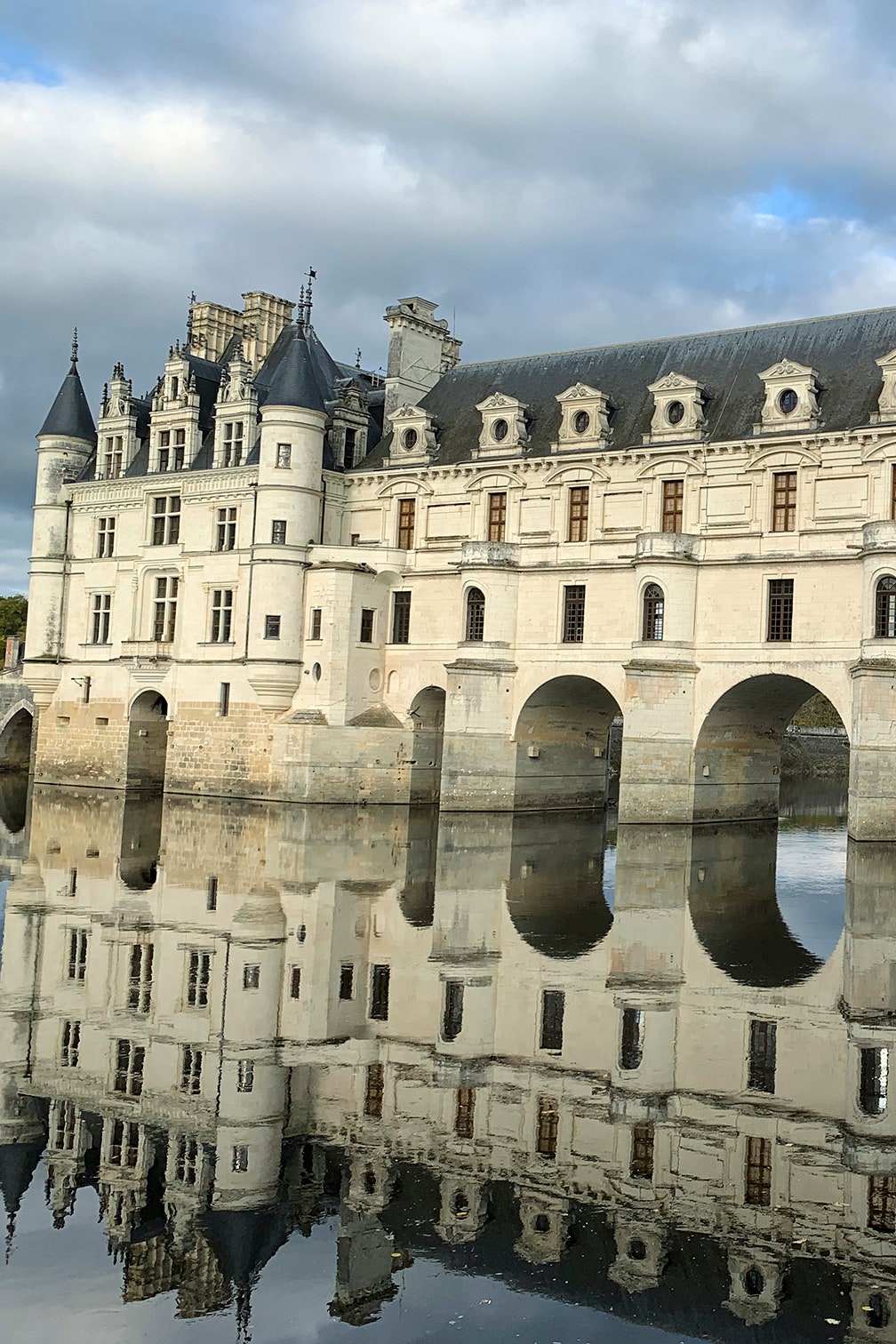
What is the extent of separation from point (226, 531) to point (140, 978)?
93.3 ft

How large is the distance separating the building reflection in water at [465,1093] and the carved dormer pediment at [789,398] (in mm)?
16760

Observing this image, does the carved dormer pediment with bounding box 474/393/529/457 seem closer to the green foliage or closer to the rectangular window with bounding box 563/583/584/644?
the rectangular window with bounding box 563/583/584/644

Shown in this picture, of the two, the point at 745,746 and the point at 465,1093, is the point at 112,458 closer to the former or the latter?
the point at 745,746

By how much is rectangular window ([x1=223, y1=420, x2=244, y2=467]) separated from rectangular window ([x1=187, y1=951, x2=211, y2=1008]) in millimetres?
28405

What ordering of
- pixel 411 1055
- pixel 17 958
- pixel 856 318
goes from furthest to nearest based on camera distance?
pixel 856 318
pixel 17 958
pixel 411 1055

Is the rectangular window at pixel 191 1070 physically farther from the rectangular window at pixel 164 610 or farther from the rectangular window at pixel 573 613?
the rectangular window at pixel 164 610

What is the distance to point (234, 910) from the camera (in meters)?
19.4

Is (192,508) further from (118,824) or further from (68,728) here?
(118,824)

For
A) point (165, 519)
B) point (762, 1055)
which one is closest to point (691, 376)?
point (165, 519)

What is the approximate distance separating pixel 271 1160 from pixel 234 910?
10240 millimetres

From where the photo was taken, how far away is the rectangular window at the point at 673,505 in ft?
120

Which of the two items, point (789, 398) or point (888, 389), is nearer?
point (888, 389)

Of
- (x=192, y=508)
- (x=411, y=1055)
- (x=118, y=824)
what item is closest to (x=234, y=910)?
(x=411, y=1055)

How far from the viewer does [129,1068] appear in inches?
457
